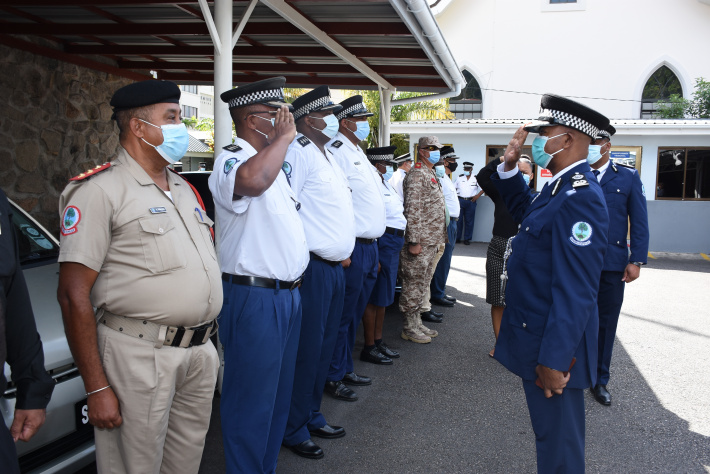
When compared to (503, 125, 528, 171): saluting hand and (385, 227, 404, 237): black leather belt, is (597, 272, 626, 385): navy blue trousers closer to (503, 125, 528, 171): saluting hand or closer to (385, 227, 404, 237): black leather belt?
(385, 227, 404, 237): black leather belt

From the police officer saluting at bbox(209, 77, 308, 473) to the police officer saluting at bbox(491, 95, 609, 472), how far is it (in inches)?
42.6

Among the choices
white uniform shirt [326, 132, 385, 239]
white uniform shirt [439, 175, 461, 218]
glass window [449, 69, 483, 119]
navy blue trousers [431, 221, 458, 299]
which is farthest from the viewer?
glass window [449, 69, 483, 119]

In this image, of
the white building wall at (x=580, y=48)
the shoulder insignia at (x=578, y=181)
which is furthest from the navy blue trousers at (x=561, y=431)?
the white building wall at (x=580, y=48)

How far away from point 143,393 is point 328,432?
1939 millimetres

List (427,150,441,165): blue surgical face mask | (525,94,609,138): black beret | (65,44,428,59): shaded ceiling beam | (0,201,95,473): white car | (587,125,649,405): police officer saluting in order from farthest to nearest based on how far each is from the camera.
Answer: (65,44,428,59): shaded ceiling beam < (427,150,441,165): blue surgical face mask < (587,125,649,405): police officer saluting < (525,94,609,138): black beret < (0,201,95,473): white car

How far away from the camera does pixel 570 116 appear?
Result: 2580mm

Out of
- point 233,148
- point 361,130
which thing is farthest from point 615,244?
point 233,148

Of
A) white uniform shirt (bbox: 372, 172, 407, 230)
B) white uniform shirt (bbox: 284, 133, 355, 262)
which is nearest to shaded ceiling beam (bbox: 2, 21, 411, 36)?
white uniform shirt (bbox: 372, 172, 407, 230)

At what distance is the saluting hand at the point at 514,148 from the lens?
2.85 m

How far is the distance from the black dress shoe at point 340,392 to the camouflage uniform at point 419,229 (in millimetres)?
1554

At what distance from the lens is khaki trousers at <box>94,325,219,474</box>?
2.11 meters

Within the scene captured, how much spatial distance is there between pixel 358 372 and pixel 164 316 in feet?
10.5

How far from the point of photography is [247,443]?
2.75 m

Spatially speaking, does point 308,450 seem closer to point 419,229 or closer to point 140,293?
point 140,293
